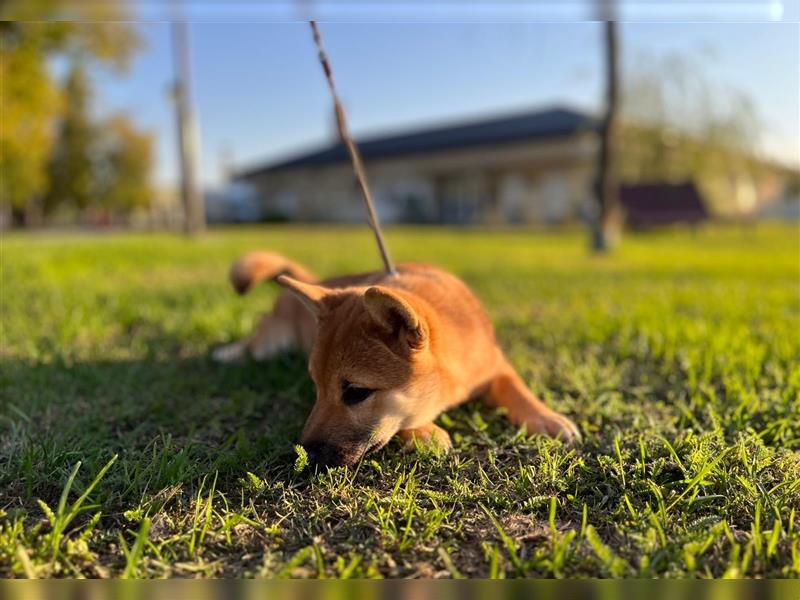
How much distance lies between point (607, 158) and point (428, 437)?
29.6 ft

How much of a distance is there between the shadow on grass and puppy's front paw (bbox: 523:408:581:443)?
0.87 meters

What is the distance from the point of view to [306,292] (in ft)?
7.02

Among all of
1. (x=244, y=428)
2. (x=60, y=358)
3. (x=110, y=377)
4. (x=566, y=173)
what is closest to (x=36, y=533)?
(x=244, y=428)

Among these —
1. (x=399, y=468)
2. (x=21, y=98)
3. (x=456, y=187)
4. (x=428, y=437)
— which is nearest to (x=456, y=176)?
(x=456, y=187)

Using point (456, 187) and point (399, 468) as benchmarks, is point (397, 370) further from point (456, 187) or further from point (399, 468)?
point (456, 187)

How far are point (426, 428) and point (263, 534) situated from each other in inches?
29.2

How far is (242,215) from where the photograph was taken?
34.2 metres

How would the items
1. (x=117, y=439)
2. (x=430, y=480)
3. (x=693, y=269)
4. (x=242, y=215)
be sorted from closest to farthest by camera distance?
(x=430, y=480) < (x=117, y=439) < (x=693, y=269) < (x=242, y=215)

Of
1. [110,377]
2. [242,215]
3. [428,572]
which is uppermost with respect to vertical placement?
[242,215]

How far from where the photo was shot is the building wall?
23.8 metres

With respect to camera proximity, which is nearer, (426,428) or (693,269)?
(426,428)

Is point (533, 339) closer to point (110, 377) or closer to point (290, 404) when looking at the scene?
point (290, 404)

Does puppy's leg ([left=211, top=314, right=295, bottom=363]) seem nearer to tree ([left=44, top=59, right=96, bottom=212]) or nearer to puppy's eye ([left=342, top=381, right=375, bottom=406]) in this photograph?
puppy's eye ([left=342, top=381, right=375, bottom=406])

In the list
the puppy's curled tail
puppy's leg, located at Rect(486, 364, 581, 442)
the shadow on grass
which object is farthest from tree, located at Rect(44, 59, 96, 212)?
puppy's leg, located at Rect(486, 364, 581, 442)
